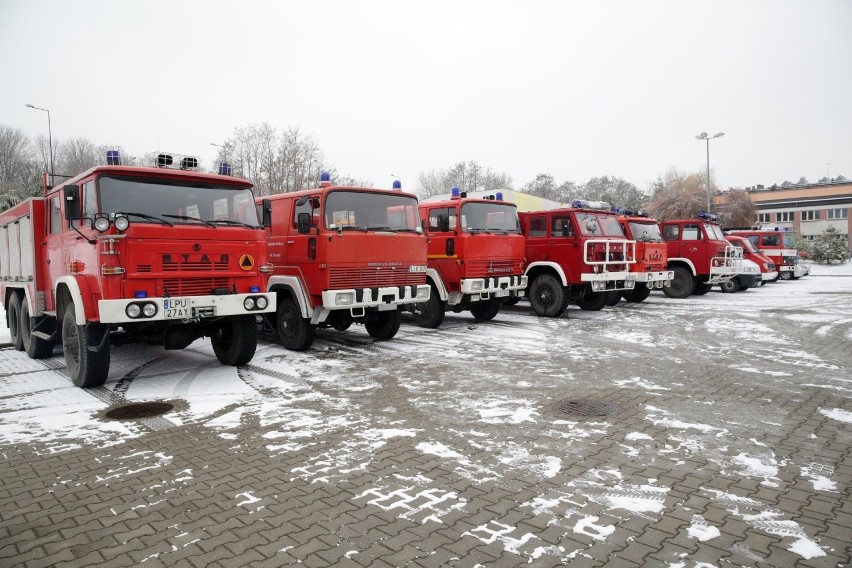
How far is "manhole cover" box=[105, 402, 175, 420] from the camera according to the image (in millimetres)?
5785

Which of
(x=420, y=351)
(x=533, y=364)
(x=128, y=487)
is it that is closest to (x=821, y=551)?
(x=128, y=487)

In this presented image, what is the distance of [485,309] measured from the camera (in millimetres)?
13102

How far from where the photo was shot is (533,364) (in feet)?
26.7

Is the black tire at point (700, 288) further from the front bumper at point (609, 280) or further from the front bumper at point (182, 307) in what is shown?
the front bumper at point (182, 307)

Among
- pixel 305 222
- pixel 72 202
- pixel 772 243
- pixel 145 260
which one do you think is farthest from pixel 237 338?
pixel 772 243

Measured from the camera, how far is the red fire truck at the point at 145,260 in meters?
6.38

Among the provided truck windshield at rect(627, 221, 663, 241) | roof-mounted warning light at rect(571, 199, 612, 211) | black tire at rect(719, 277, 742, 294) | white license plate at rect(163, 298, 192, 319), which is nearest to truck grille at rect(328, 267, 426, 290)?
white license plate at rect(163, 298, 192, 319)

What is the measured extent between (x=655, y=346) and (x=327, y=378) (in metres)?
5.66

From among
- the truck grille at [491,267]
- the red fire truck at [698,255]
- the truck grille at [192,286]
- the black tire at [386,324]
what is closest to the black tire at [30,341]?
the truck grille at [192,286]

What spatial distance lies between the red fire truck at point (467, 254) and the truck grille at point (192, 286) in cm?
525

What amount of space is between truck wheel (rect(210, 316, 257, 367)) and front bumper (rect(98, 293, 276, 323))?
756mm

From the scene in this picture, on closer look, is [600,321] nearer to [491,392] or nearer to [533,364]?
[533,364]

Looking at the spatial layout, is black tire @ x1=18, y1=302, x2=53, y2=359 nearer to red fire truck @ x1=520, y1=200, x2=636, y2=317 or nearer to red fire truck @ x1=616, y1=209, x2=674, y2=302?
red fire truck @ x1=520, y1=200, x2=636, y2=317

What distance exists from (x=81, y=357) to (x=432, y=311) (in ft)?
21.8
